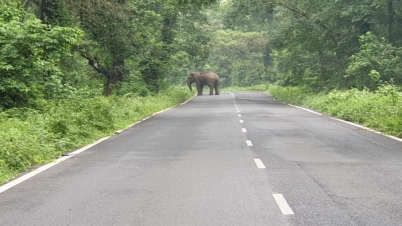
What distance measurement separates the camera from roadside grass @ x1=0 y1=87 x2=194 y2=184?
10.7 metres

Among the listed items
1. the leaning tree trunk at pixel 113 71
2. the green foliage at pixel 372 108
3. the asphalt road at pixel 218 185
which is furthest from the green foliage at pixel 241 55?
the asphalt road at pixel 218 185

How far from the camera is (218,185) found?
8492 mm

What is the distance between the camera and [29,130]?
13.2m

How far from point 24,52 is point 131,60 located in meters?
20.0

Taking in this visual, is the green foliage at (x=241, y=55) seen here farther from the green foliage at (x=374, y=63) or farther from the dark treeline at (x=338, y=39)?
the green foliage at (x=374, y=63)

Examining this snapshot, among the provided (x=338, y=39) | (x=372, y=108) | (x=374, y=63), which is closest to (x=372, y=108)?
(x=372, y=108)

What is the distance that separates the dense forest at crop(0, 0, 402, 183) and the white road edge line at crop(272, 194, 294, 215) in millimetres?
4579

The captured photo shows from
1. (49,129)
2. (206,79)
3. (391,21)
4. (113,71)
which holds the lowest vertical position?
(206,79)

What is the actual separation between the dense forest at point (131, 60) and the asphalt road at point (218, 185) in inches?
63.6

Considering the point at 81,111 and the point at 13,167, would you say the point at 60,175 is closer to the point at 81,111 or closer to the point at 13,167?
the point at 13,167

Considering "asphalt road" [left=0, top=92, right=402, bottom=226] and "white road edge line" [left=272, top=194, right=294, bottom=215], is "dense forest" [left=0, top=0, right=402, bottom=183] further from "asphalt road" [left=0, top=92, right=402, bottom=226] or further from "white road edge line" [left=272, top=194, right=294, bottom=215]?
"white road edge line" [left=272, top=194, right=294, bottom=215]

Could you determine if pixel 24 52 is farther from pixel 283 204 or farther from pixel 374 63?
pixel 374 63

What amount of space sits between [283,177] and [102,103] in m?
11.2

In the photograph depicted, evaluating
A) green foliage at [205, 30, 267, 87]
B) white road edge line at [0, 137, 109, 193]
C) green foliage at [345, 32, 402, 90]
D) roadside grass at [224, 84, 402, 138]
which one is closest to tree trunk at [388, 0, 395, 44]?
green foliage at [345, 32, 402, 90]
